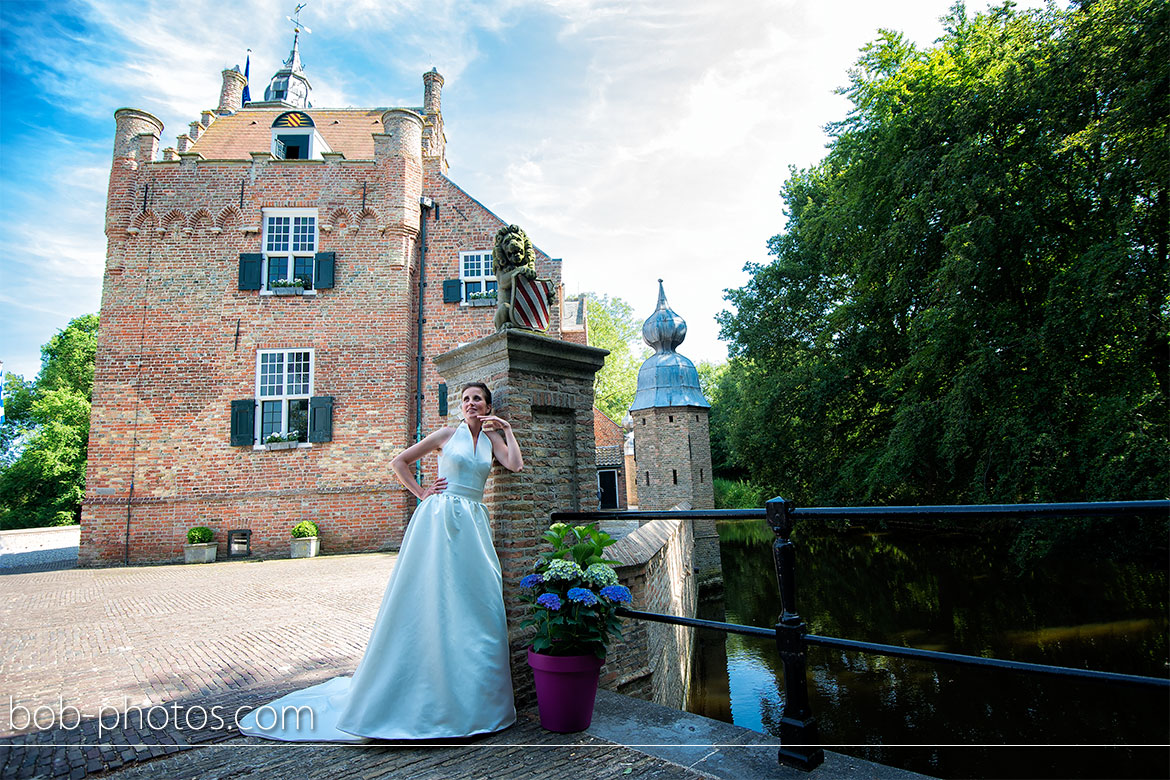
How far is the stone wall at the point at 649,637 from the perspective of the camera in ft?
14.3

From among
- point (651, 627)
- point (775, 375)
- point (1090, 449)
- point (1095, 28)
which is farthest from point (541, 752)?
point (775, 375)

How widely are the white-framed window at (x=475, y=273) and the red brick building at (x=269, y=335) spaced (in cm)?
4

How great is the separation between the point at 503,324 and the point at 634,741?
227 centimetres

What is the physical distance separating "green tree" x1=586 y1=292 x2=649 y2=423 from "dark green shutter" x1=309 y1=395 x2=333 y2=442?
1996cm

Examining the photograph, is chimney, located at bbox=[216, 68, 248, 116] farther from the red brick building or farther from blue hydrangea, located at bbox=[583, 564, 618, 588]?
blue hydrangea, located at bbox=[583, 564, 618, 588]

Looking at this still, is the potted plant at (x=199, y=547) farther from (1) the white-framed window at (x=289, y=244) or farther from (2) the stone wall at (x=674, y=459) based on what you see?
(2) the stone wall at (x=674, y=459)

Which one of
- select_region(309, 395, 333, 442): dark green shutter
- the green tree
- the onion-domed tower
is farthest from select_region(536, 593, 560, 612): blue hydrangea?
the green tree

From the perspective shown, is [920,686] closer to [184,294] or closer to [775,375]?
[775,375]

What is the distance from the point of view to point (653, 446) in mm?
20641

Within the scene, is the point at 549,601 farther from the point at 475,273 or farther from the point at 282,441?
the point at 475,273

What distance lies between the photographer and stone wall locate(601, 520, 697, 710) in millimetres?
4355

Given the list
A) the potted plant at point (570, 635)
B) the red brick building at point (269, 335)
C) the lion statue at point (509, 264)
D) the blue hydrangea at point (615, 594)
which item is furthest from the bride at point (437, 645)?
the red brick building at point (269, 335)

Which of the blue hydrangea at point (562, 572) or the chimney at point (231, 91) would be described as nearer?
the blue hydrangea at point (562, 572)

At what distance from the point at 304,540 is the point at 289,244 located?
7.28m
